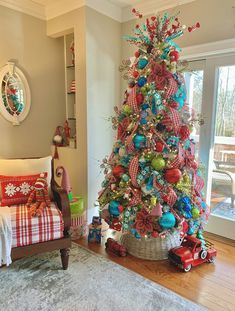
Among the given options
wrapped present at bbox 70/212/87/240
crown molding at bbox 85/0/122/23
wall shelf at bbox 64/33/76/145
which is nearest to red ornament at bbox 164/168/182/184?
wrapped present at bbox 70/212/87/240

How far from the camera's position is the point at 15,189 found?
7.47 ft

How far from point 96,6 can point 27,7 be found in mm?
817

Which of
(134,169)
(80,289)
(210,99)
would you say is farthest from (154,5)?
(80,289)

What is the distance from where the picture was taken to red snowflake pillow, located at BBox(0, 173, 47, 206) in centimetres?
225

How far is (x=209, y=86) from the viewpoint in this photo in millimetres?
2582

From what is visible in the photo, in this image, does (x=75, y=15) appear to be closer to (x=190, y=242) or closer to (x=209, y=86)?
(x=209, y=86)

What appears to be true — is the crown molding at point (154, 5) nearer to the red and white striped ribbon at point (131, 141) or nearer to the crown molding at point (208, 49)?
the crown molding at point (208, 49)

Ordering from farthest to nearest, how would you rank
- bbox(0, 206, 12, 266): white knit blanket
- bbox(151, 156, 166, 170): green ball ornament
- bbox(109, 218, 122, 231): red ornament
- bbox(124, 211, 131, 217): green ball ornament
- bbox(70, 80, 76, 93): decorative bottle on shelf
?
bbox(70, 80, 76, 93): decorative bottle on shelf → bbox(109, 218, 122, 231): red ornament → bbox(124, 211, 131, 217): green ball ornament → bbox(151, 156, 166, 170): green ball ornament → bbox(0, 206, 12, 266): white knit blanket

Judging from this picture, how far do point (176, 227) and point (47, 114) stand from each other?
2.17m

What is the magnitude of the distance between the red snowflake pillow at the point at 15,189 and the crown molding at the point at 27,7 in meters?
1.93

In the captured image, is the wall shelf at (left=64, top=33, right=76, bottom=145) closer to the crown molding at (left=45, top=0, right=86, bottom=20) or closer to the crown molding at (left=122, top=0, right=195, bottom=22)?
the crown molding at (left=45, top=0, right=86, bottom=20)

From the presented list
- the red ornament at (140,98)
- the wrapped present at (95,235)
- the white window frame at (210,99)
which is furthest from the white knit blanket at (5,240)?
the white window frame at (210,99)

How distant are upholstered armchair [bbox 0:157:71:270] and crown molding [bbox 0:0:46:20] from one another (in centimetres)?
177

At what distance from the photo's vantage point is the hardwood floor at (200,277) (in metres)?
1.83
